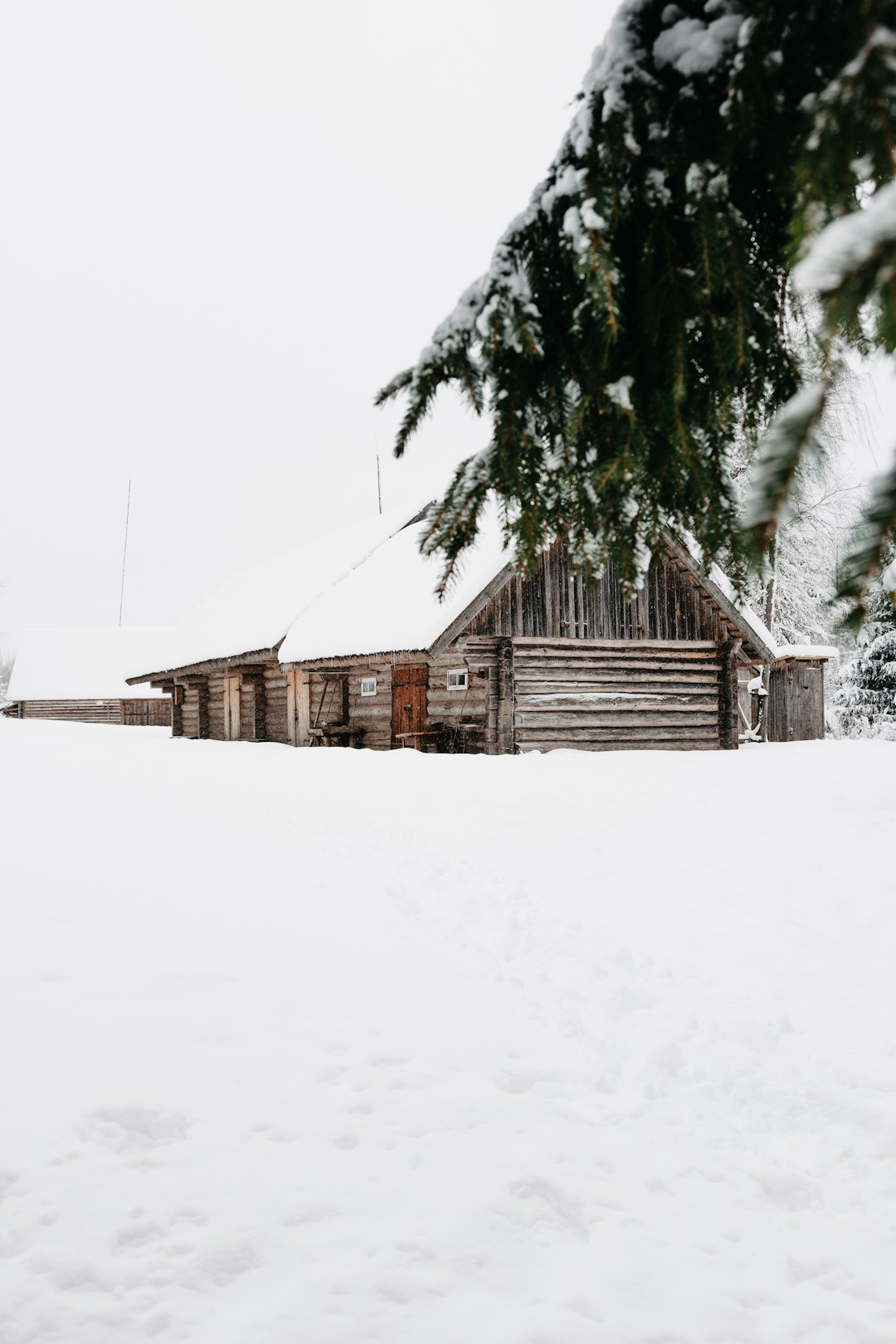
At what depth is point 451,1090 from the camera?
3512mm

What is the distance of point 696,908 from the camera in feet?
18.9

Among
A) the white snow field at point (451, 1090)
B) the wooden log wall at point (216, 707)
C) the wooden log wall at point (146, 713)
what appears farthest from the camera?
the wooden log wall at point (146, 713)

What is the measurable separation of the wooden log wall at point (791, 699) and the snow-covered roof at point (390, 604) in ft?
31.2

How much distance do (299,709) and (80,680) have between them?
32.1 metres

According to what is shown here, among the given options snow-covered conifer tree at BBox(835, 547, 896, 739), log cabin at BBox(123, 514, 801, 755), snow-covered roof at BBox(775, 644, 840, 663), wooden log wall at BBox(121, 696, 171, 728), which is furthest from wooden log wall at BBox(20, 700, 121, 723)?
snow-covered roof at BBox(775, 644, 840, 663)

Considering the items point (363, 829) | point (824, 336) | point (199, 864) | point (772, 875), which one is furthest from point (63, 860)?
point (824, 336)

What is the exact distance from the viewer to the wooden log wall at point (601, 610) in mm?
15234

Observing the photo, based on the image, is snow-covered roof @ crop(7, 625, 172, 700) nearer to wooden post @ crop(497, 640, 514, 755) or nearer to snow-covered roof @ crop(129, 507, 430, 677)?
snow-covered roof @ crop(129, 507, 430, 677)

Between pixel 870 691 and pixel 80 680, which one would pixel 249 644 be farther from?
pixel 80 680

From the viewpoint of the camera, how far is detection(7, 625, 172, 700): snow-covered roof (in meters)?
46.7

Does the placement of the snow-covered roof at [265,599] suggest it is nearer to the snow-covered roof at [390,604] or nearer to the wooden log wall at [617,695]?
the snow-covered roof at [390,604]

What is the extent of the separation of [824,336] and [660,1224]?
2.56 meters

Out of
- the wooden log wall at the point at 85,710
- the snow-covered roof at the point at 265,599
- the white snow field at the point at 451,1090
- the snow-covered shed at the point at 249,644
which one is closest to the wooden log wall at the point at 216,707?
the snow-covered shed at the point at 249,644

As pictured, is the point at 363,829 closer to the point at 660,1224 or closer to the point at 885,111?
the point at 660,1224
